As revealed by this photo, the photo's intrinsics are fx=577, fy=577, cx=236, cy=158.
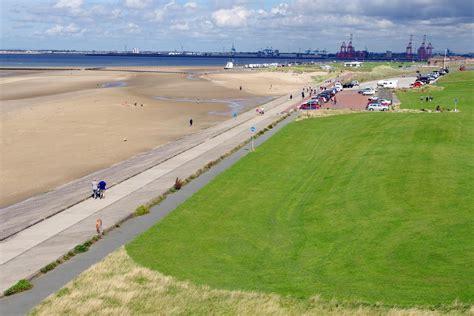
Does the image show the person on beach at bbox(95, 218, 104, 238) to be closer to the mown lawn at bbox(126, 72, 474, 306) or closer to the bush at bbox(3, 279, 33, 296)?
the mown lawn at bbox(126, 72, 474, 306)

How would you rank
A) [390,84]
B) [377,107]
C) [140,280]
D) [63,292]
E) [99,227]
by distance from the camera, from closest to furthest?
[63,292], [140,280], [99,227], [377,107], [390,84]

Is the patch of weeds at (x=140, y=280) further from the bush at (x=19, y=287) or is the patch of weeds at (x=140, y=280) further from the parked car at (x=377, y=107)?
the parked car at (x=377, y=107)

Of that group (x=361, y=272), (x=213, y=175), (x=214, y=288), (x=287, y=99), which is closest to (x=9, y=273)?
(x=214, y=288)

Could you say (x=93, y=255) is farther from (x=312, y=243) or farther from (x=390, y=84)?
(x=390, y=84)

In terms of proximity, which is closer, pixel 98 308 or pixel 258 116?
pixel 98 308

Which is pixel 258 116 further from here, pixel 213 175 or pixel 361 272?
pixel 361 272

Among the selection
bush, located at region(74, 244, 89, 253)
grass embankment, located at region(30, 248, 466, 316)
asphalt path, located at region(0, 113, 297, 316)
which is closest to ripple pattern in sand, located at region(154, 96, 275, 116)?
asphalt path, located at region(0, 113, 297, 316)

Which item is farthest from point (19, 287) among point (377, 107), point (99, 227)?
point (377, 107)
